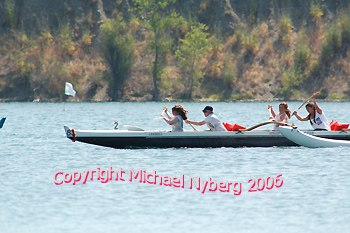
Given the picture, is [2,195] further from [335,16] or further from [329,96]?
[335,16]

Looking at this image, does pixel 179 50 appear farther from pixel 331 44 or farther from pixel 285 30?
pixel 331 44

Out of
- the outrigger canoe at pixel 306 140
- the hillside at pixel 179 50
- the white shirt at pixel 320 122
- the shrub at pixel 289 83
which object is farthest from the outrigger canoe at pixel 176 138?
the hillside at pixel 179 50

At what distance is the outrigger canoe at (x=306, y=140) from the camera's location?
20031 millimetres

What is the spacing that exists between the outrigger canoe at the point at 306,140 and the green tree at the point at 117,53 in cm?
5482

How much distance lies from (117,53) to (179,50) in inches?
312

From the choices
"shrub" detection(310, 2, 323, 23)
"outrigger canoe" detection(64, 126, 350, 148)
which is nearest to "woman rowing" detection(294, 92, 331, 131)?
"outrigger canoe" detection(64, 126, 350, 148)

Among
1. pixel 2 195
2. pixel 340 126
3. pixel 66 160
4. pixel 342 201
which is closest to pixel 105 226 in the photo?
pixel 2 195

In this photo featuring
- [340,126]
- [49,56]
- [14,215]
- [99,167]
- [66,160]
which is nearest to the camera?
[14,215]

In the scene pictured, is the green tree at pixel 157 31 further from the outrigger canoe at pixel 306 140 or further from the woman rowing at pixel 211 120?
the woman rowing at pixel 211 120

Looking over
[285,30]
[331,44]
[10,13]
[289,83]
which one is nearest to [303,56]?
[331,44]

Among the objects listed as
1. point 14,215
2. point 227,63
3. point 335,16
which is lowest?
point 14,215

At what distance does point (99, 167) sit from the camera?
55.9 feet

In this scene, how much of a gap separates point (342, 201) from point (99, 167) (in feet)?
23.3

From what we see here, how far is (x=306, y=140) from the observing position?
20328mm
